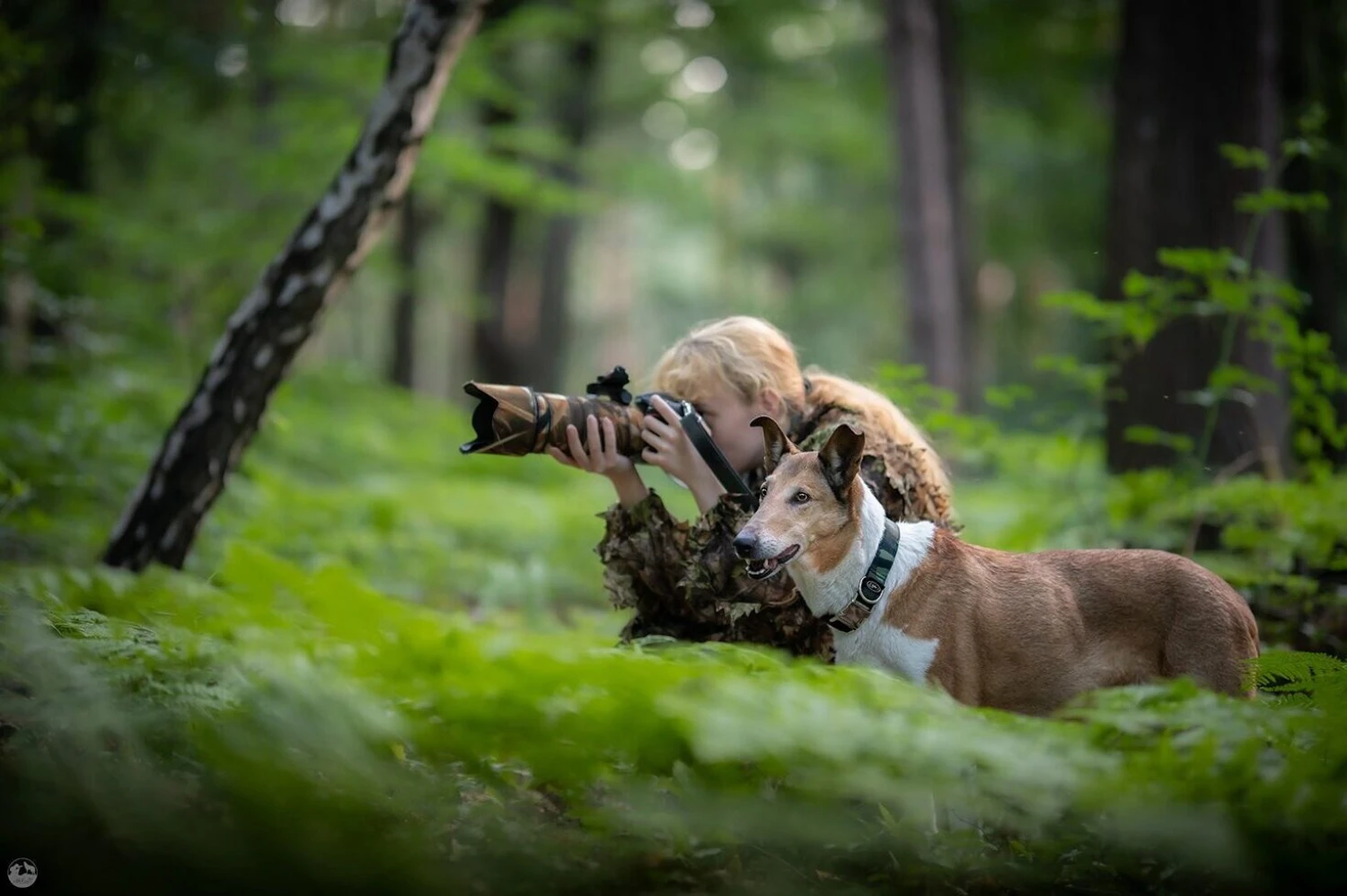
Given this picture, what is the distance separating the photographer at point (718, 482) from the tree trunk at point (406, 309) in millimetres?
14685

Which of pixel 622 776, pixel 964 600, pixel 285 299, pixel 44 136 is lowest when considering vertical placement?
pixel 622 776

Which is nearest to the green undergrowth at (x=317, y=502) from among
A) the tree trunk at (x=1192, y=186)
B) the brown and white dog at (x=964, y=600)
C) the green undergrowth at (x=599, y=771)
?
the brown and white dog at (x=964, y=600)

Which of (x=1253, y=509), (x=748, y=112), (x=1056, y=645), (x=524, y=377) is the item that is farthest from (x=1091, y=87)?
(x=1056, y=645)

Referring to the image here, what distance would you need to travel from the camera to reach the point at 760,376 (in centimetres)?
429

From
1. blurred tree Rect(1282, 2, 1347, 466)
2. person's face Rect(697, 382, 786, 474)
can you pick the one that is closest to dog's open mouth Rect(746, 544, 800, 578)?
person's face Rect(697, 382, 786, 474)

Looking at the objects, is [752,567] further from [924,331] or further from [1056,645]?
[924,331]

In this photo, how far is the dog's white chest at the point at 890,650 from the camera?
3.56 m

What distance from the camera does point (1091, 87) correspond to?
17.7 metres

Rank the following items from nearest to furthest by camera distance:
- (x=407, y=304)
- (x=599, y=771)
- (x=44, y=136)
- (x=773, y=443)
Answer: (x=599, y=771)
(x=773, y=443)
(x=44, y=136)
(x=407, y=304)

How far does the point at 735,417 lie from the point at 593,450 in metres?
0.63

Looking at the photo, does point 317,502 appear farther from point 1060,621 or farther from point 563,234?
point 563,234
